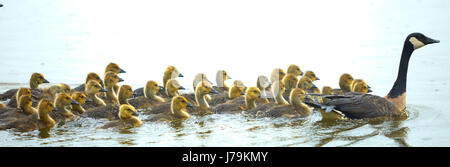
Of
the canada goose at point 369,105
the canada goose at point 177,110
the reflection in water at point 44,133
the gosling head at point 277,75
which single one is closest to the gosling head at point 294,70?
the gosling head at point 277,75

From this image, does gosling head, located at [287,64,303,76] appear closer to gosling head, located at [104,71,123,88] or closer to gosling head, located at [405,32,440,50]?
gosling head, located at [405,32,440,50]

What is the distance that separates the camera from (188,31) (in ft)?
58.7

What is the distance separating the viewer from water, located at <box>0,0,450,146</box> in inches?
330

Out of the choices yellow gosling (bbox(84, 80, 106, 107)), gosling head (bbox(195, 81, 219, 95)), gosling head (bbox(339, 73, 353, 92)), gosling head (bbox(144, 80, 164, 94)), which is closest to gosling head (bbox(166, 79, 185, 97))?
gosling head (bbox(144, 80, 164, 94))

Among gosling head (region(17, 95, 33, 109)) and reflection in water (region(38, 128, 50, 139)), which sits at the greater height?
gosling head (region(17, 95, 33, 109))

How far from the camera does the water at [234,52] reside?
27.5 feet

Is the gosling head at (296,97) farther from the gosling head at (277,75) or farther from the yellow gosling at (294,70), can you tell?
the yellow gosling at (294,70)

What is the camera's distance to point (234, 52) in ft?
49.9

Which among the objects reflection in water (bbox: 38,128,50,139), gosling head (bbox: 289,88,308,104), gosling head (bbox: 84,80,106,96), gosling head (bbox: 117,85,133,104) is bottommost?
reflection in water (bbox: 38,128,50,139)

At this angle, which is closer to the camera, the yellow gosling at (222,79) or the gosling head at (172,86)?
the gosling head at (172,86)

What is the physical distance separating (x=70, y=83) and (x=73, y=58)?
2.45 metres

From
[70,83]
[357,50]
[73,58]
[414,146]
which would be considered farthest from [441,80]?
[73,58]

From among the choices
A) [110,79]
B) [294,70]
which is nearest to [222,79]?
[294,70]
